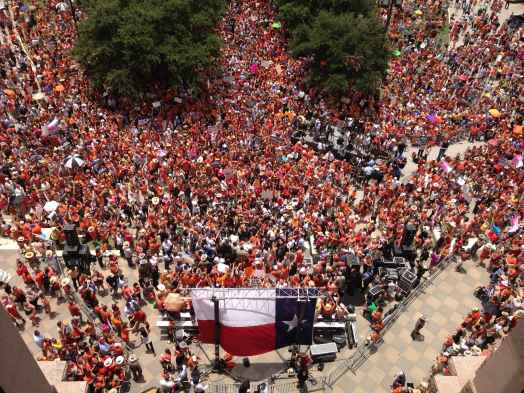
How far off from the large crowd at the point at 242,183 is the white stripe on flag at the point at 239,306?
2.44 m

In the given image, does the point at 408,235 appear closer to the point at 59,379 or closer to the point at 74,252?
the point at 74,252

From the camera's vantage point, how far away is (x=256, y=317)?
17812mm

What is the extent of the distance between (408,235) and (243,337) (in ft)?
33.7

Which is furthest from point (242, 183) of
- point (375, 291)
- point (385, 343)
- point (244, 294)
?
point (385, 343)

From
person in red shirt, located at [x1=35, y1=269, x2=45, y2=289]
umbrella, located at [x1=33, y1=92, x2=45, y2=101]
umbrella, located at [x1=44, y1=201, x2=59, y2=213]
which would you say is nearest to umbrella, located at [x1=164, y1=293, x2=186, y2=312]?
person in red shirt, located at [x1=35, y1=269, x2=45, y2=289]

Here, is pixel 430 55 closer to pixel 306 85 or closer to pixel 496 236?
pixel 306 85

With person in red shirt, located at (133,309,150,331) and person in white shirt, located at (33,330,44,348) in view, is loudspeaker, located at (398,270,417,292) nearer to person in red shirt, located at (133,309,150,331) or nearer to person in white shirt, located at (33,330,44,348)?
person in red shirt, located at (133,309,150,331)

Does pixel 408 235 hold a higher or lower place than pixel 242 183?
lower

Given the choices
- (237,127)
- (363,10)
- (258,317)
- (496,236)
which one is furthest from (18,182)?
(363,10)

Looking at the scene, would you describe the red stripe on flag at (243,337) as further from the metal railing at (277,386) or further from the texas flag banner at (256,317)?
the metal railing at (277,386)

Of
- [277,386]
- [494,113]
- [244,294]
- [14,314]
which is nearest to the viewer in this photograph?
[244,294]

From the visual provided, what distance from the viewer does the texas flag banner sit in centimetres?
1744

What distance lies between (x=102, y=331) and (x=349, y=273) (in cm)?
1152

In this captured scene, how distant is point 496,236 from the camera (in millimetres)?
25234
